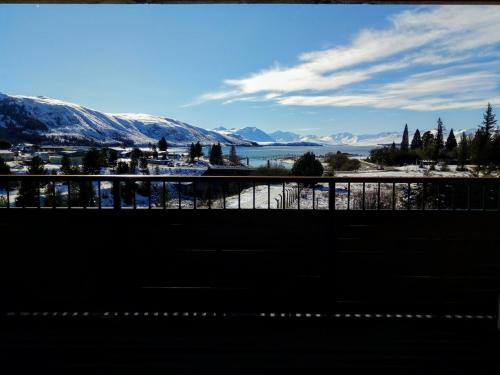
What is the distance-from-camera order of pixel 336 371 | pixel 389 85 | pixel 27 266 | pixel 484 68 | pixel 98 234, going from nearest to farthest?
pixel 336 371 → pixel 27 266 → pixel 98 234 → pixel 484 68 → pixel 389 85

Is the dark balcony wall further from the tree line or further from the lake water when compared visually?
the tree line

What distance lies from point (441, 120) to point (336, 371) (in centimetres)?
6298

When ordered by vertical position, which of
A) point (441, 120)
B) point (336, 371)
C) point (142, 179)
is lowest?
point (336, 371)

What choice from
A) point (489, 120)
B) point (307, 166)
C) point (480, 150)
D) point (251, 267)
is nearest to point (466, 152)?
point (480, 150)

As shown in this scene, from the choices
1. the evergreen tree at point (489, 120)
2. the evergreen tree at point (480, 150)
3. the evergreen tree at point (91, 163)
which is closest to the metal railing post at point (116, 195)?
the evergreen tree at point (91, 163)

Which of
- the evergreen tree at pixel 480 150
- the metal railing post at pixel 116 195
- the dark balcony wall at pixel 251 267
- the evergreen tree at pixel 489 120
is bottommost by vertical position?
the dark balcony wall at pixel 251 267

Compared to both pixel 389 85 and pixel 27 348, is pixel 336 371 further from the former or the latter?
pixel 389 85

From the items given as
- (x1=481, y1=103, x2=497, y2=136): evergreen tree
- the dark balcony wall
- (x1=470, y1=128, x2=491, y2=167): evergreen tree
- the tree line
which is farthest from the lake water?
the dark balcony wall

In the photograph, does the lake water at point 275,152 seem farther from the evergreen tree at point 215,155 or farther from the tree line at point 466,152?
the tree line at point 466,152

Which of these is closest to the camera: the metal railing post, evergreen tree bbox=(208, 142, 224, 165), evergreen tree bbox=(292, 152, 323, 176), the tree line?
the metal railing post

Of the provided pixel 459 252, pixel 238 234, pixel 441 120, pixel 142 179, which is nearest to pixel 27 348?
pixel 142 179

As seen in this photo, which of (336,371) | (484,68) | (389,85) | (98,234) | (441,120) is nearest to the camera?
(336,371)

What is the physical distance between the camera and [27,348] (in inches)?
80.0

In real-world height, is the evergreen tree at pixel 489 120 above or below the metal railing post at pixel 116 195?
above
